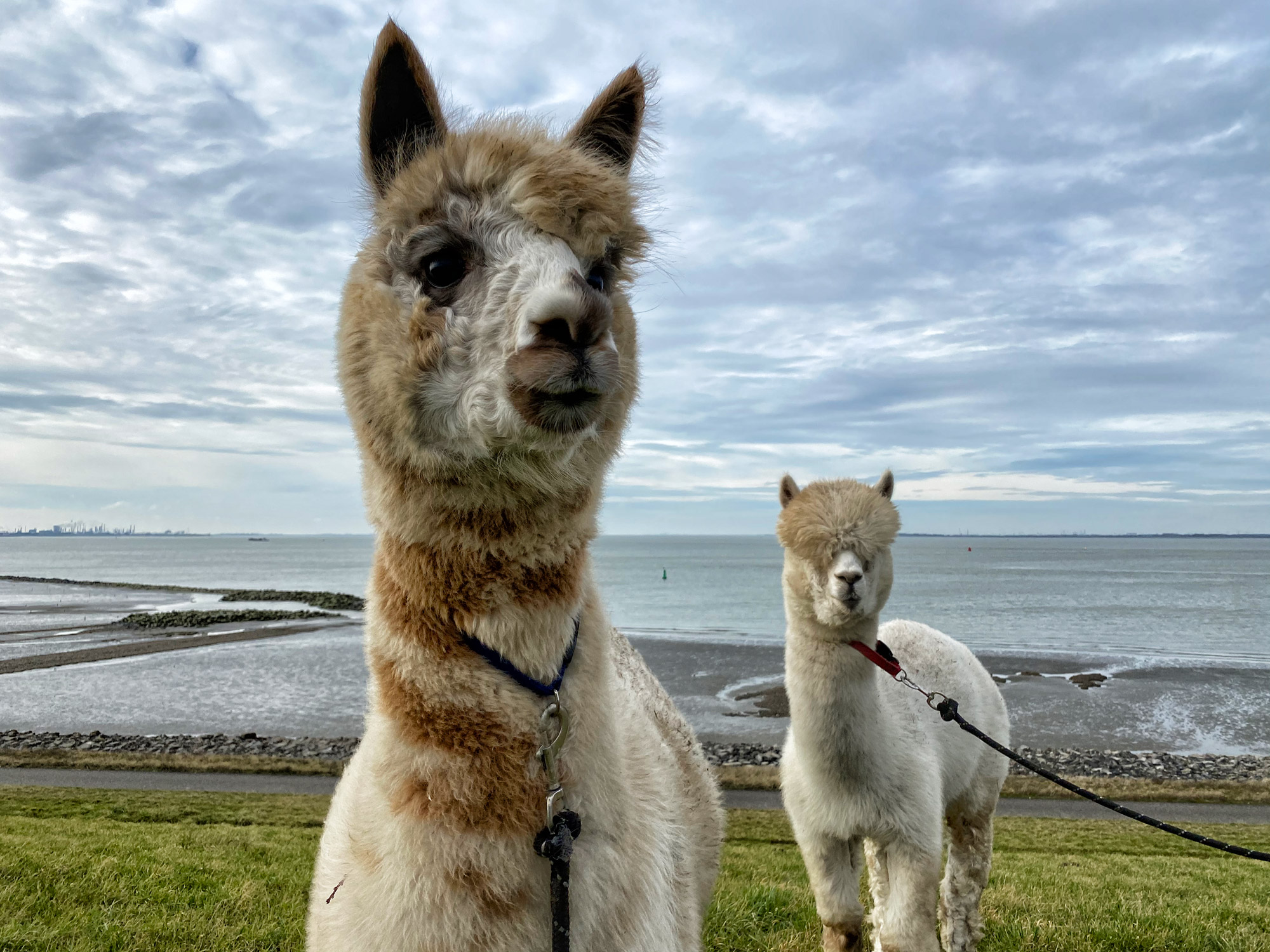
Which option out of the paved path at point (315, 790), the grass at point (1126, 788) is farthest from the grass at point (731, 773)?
the paved path at point (315, 790)

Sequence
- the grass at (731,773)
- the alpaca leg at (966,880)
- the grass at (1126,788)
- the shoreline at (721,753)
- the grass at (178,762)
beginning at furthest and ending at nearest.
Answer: the shoreline at (721,753) < the grass at (178,762) < the grass at (731,773) < the grass at (1126,788) < the alpaca leg at (966,880)

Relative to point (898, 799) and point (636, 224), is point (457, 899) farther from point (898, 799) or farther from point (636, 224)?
point (898, 799)

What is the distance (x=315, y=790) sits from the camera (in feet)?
48.5

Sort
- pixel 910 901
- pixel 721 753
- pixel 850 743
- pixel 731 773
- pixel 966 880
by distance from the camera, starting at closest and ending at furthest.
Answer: pixel 910 901 < pixel 850 743 < pixel 966 880 < pixel 731 773 < pixel 721 753

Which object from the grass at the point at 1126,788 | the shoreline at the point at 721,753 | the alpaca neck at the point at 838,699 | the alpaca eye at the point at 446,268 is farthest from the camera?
the shoreline at the point at 721,753

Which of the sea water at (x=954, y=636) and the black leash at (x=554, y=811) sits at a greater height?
the black leash at (x=554, y=811)

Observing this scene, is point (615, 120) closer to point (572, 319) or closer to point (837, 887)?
point (572, 319)

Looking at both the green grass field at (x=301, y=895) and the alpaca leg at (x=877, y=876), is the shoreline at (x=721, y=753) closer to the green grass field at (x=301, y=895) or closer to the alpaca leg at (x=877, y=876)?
the green grass field at (x=301, y=895)

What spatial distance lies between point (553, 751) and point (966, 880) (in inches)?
210

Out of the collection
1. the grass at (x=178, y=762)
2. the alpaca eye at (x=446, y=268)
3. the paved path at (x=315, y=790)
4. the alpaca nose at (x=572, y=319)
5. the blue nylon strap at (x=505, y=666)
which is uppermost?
the alpaca eye at (x=446, y=268)

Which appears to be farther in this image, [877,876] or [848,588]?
[877,876]

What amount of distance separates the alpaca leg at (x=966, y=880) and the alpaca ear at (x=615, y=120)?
17.4 ft

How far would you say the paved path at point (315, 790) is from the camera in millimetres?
13922

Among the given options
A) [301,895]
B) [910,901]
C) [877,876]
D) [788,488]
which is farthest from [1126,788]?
[301,895]
